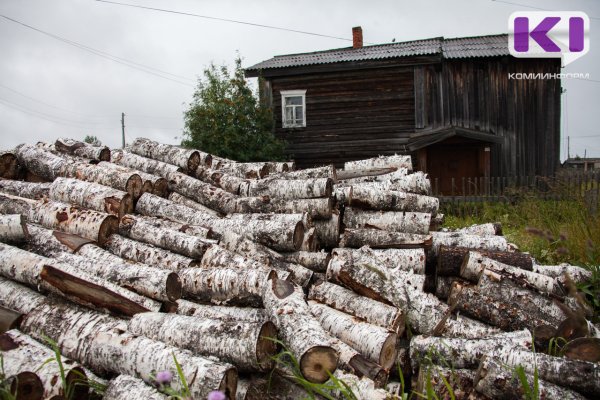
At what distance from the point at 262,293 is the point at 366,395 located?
137 centimetres

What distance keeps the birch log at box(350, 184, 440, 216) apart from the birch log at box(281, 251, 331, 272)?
1.25m

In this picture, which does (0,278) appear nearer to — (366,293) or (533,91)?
(366,293)

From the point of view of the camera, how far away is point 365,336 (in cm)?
366

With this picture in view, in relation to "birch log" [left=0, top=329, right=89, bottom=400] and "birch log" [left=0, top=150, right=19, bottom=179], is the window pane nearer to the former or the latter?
"birch log" [left=0, top=150, right=19, bottom=179]

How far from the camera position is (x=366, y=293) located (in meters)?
4.34

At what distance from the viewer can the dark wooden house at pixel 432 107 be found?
53.1 ft

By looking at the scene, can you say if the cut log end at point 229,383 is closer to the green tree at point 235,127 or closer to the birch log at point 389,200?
the birch log at point 389,200

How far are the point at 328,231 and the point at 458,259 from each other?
177 cm

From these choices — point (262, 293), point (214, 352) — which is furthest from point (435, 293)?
point (214, 352)

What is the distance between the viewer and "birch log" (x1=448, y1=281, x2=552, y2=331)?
421cm

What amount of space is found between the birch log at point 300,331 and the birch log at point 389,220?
238 centimetres

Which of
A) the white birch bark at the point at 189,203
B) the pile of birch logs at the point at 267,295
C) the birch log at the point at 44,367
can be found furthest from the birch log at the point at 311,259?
the birch log at the point at 44,367

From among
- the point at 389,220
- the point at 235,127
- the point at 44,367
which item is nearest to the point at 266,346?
the point at 44,367

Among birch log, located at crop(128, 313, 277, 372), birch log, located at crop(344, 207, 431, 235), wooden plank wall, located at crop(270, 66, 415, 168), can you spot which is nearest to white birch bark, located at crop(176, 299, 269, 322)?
birch log, located at crop(128, 313, 277, 372)
